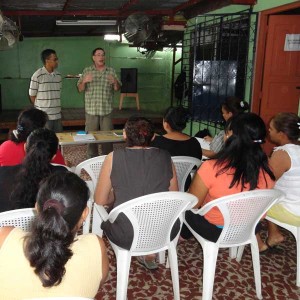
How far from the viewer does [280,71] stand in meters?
4.39

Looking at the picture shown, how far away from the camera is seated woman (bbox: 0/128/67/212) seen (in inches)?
67.6

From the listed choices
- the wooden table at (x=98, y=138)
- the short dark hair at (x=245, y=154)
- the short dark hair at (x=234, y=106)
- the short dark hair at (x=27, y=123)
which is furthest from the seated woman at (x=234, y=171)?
the wooden table at (x=98, y=138)

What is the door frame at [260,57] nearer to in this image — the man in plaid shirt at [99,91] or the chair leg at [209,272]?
the man in plaid shirt at [99,91]

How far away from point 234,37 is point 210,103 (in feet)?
3.64

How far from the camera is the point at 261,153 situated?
6.35 feet

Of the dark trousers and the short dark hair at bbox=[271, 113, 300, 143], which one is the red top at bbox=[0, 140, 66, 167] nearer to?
the dark trousers

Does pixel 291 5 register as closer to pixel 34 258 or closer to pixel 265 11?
pixel 265 11

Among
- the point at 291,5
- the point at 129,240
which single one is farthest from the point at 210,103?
the point at 129,240

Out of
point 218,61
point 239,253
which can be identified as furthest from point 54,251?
point 218,61

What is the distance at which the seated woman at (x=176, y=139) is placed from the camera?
8.06 ft

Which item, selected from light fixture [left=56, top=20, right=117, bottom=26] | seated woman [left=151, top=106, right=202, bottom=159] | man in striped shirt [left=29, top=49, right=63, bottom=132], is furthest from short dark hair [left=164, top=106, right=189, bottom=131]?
light fixture [left=56, top=20, right=117, bottom=26]

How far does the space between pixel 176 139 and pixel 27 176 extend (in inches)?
44.4

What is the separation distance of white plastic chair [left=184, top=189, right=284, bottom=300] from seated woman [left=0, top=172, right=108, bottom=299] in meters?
0.84

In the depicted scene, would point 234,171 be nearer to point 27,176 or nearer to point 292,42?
point 27,176
